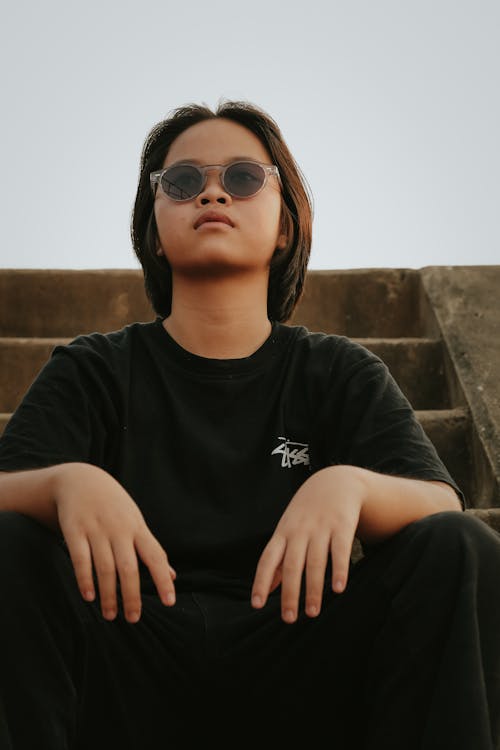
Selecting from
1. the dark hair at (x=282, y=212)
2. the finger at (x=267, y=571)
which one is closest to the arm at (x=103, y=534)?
the finger at (x=267, y=571)

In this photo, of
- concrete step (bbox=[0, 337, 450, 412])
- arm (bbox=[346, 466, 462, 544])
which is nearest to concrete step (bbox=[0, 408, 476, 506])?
concrete step (bbox=[0, 337, 450, 412])

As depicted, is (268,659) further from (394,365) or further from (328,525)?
(394,365)

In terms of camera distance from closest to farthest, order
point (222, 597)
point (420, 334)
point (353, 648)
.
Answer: point (353, 648), point (222, 597), point (420, 334)

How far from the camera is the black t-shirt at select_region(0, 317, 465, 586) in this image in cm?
151

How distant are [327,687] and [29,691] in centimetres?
41

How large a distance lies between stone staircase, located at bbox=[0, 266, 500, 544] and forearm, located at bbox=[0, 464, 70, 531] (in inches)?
49.3

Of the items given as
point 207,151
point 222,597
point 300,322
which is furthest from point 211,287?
point 300,322

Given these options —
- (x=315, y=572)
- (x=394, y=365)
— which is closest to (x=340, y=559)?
(x=315, y=572)

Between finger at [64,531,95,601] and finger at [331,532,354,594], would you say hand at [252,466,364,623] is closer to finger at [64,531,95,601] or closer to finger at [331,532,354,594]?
finger at [331,532,354,594]

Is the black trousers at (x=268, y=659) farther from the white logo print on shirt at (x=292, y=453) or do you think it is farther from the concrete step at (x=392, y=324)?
the concrete step at (x=392, y=324)

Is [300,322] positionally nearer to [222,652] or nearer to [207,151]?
[207,151]

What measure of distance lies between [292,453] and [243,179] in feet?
1.91

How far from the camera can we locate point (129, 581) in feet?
3.85

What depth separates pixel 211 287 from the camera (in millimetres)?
1852
